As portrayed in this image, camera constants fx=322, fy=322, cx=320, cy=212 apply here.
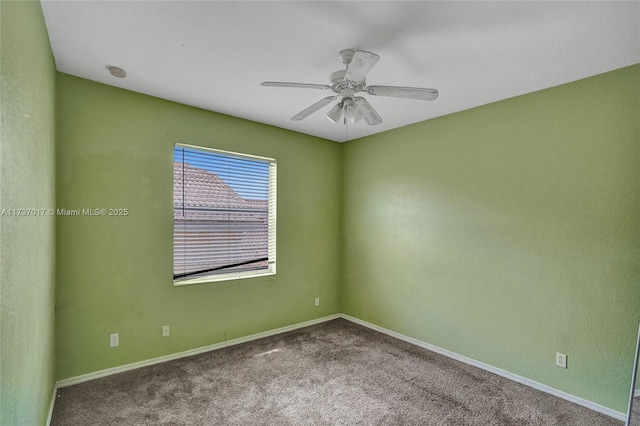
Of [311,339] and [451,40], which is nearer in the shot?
[451,40]

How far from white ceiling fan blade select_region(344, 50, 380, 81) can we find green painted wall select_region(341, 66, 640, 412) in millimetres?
1790

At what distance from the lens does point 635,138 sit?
2338mm

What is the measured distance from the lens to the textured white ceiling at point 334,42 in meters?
1.80

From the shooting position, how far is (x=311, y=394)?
8.59 ft

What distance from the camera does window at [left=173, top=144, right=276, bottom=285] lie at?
3.30 metres

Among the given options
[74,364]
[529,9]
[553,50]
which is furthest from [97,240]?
[553,50]

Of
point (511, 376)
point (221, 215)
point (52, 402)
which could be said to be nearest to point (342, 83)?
point (221, 215)

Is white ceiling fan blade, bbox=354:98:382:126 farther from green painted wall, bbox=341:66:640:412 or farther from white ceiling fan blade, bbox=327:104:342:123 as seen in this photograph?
green painted wall, bbox=341:66:640:412

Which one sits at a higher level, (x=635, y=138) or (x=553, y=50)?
(x=553, y=50)

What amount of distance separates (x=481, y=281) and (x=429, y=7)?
8.14 ft

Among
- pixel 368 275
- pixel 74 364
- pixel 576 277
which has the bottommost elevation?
pixel 74 364

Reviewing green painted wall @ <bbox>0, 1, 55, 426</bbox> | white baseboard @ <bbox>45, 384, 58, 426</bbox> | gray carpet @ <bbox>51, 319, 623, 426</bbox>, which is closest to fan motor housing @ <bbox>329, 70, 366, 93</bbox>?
green painted wall @ <bbox>0, 1, 55, 426</bbox>

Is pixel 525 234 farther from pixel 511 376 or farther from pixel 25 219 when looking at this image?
pixel 25 219

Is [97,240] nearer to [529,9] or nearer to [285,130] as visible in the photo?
[285,130]
